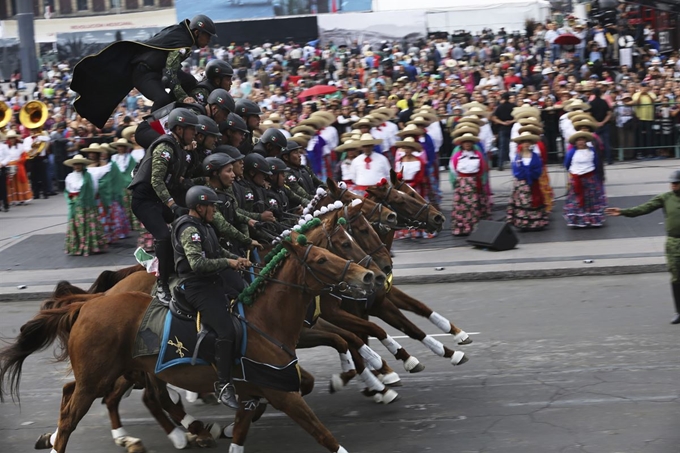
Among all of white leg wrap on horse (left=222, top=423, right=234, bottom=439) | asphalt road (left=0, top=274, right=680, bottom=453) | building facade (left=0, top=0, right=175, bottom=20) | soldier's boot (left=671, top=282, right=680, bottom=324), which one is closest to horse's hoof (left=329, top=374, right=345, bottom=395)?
asphalt road (left=0, top=274, right=680, bottom=453)

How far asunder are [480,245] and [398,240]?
201 centimetres

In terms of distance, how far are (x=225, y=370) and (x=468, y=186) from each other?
11387 mm

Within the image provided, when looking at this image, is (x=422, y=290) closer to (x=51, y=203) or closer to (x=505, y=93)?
(x=505, y=93)

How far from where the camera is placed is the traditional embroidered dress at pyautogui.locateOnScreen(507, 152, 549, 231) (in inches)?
732

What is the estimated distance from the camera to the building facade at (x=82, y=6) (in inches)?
2687

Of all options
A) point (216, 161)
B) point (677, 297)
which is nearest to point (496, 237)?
point (677, 297)

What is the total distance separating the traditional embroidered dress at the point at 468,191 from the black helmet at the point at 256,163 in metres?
8.52

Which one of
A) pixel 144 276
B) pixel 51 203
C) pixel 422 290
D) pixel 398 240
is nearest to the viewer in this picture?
pixel 144 276

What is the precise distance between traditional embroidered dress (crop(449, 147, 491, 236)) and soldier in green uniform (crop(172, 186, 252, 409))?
35.8ft

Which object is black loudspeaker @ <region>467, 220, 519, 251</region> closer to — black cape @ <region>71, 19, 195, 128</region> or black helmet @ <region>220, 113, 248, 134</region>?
black helmet @ <region>220, 113, 248, 134</region>

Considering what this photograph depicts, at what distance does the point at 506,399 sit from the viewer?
9.68 meters

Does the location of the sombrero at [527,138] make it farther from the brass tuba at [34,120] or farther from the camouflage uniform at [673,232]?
the brass tuba at [34,120]

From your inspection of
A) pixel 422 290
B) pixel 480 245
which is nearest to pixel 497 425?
pixel 422 290

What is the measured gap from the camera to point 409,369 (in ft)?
34.1
